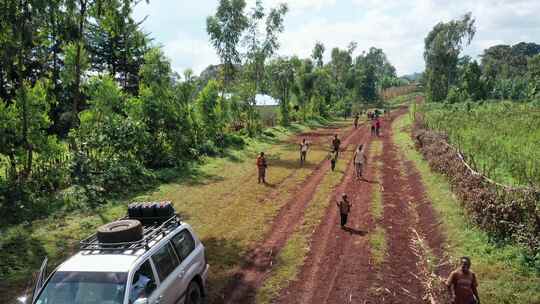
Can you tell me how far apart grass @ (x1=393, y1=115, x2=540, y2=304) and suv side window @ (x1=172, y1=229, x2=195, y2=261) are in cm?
655

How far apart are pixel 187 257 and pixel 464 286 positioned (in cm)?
539

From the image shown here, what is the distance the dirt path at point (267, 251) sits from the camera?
373 inches

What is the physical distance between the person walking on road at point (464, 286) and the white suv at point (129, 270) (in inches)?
201

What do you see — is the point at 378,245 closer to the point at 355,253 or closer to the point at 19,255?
the point at 355,253

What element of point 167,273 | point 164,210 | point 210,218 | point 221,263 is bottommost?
point 221,263

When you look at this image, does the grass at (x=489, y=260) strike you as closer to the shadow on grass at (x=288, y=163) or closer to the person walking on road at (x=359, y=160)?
the person walking on road at (x=359, y=160)

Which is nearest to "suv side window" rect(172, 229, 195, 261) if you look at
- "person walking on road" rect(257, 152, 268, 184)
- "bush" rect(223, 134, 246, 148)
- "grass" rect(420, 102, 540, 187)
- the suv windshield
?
the suv windshield

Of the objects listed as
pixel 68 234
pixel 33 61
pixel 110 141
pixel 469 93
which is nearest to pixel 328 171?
pixel 110 141

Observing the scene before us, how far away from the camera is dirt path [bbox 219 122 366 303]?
9.47m

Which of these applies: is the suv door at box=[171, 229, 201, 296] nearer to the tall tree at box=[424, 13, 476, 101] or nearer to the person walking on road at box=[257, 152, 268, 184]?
the person walking on road at box=[257, 152, 268, 184]

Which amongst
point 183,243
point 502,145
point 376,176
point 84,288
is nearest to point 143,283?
point 84,288

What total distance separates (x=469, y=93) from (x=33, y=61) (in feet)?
198

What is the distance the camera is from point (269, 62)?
48.8 metres

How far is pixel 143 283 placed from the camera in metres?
6.45
